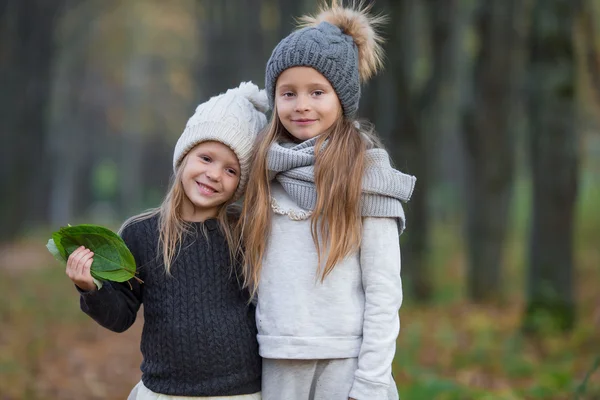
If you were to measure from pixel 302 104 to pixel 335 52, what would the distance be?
266mm

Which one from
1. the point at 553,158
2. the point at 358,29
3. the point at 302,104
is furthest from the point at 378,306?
the point at 553,158

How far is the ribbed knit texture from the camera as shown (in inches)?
133

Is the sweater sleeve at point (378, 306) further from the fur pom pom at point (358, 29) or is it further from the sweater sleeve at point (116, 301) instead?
the sweater sleeve at point (116, 301)

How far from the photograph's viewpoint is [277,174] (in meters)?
3.45

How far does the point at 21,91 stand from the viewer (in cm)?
2127

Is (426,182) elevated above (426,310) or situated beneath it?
elevated above

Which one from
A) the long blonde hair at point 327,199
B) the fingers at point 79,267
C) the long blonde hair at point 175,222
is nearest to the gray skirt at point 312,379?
the long blonde hair at point 327,199

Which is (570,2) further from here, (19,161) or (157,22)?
(157,22)

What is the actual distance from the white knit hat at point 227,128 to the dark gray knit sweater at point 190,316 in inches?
13.2

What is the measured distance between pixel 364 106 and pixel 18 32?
14.5 m

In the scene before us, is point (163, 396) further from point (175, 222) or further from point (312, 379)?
point (175, 222)

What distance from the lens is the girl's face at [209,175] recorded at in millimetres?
3469

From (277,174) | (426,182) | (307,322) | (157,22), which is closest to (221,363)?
(307,322)

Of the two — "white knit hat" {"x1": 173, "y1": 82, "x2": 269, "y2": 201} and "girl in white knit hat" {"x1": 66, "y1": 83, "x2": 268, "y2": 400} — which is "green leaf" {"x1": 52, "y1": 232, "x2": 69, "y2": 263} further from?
"white knit hat" {"x1": 173, "y1": 82, "x2": 269, "y2": 201}
